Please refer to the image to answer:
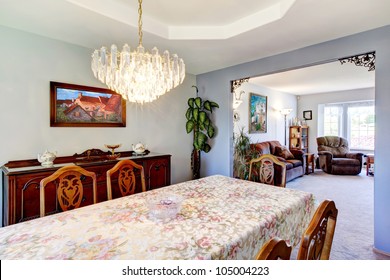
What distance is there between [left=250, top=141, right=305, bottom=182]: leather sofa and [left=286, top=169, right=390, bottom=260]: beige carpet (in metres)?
0.21

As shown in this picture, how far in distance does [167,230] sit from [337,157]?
21.4 feet

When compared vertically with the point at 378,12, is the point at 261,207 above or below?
below

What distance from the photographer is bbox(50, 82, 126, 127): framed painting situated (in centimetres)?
246

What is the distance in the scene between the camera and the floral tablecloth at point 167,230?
0.88m

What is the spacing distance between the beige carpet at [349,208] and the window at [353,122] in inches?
41.3

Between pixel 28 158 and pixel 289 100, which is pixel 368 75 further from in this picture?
pixel 28 158

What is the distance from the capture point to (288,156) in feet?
17.7

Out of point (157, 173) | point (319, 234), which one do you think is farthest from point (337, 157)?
point (319, 234)

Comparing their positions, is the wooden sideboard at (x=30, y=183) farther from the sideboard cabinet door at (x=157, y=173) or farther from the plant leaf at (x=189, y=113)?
the plant leaf at (x=189, y=113)

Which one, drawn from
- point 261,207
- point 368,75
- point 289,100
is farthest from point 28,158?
point 289,100

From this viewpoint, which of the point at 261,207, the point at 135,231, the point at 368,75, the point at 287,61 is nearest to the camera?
the point at 135,231

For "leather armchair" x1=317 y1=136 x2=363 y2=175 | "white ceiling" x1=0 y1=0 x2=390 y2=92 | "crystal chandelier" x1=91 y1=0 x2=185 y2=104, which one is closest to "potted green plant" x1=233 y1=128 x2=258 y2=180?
"white ceiling" x1=0 y1=0 x2=390 y2=92
